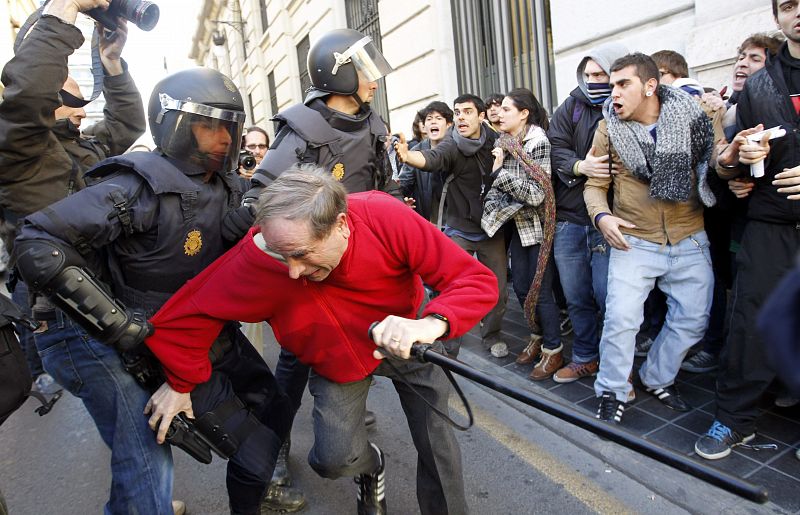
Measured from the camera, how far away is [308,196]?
171cm

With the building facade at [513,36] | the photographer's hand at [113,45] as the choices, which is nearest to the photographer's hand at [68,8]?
the photographer's hand at [113,45]

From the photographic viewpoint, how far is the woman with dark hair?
3635 mm

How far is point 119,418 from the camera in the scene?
1.94m

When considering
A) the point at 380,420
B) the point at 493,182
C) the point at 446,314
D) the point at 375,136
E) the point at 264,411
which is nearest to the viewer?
the point at 446,314

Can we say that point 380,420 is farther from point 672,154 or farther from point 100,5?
point 100,5

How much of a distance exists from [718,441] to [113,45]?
3163 mm

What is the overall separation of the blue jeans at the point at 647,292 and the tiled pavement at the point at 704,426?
8.4 inches

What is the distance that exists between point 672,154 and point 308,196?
→ 193 centimetres

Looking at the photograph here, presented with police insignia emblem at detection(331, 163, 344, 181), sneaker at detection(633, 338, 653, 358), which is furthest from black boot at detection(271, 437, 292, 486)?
sneaker at detection(633, 338, 653, 358)

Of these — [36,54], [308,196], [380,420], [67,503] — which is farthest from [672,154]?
[67,503]

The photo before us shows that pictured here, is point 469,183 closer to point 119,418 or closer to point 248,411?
point 248,411

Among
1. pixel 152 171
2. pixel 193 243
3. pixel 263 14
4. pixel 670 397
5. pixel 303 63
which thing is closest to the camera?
pixel 152 171

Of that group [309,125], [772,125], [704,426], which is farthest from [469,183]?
[704,426]

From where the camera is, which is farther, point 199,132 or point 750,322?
point 750,322
